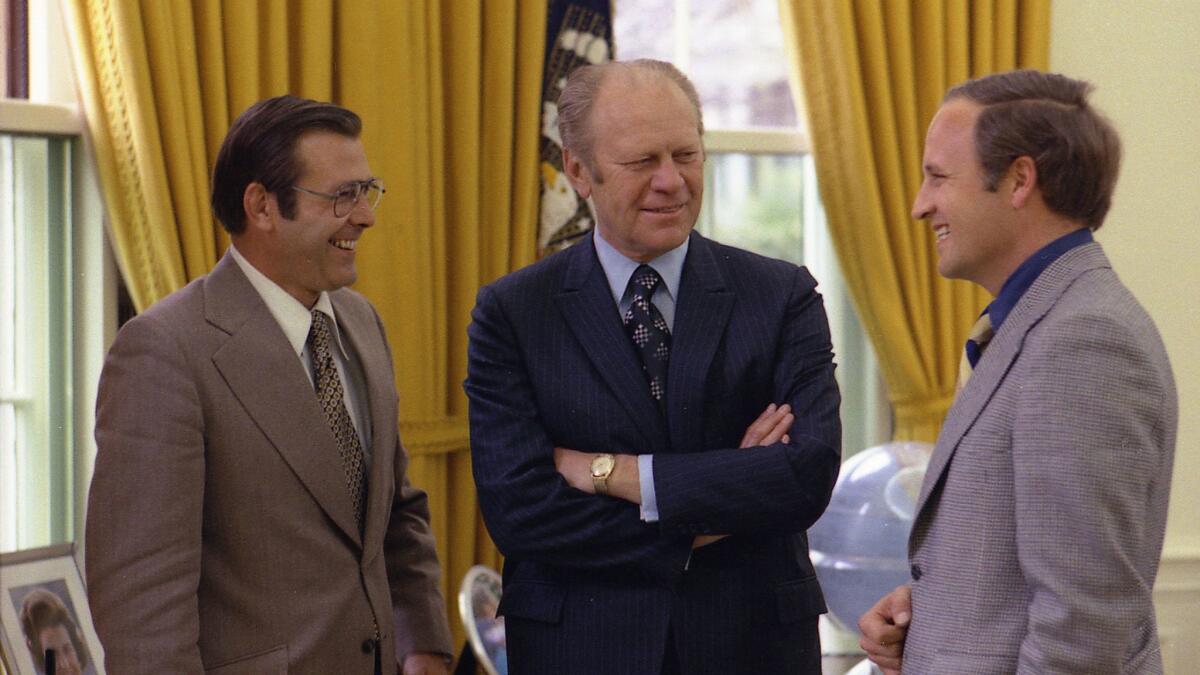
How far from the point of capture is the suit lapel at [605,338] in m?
2.45

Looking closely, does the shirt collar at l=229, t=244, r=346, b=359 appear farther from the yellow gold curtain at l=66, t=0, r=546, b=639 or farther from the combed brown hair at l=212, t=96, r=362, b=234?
the yellow gold curtain at l=66, t=0, r=546, b=639

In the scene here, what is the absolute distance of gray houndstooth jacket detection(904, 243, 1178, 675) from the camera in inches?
70.4

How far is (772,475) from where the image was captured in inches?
93.6

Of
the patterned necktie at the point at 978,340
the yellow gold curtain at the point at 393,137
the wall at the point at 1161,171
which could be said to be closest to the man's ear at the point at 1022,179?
the patterned necktie at the point at 978,340

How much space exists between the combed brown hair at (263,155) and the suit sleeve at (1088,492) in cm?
131

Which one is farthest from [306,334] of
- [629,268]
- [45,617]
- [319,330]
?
[45,617]

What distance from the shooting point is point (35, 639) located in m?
2.65

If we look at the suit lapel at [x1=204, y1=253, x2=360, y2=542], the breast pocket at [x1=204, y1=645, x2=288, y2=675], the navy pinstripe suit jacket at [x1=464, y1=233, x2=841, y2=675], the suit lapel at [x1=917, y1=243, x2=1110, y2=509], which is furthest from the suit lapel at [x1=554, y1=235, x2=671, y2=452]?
the breast pocket at [x1=204, y1=645, x2=288, y2=675]

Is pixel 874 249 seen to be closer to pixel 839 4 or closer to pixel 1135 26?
pixel 839 4

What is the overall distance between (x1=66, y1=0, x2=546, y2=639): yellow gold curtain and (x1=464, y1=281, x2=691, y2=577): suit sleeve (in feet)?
3.83

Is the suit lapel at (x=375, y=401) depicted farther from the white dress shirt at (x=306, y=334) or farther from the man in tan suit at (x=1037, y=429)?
the man in tan suit at (x=1037, y=429)

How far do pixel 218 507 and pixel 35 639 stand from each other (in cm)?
63

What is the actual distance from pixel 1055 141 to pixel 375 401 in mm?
1252

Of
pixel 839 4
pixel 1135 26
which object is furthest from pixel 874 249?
pixel 1135 26
